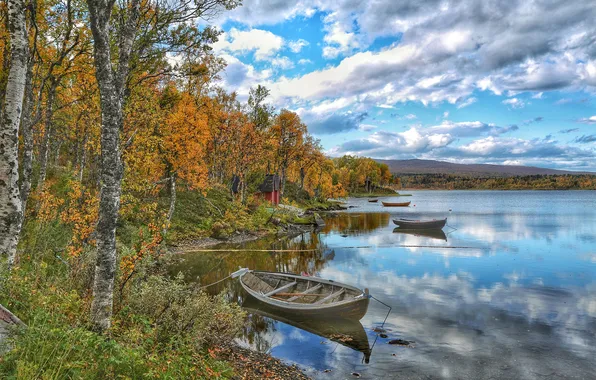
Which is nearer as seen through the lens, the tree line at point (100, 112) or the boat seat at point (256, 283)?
the tree line at point (100, 112)

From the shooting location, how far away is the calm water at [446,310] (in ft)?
38.4

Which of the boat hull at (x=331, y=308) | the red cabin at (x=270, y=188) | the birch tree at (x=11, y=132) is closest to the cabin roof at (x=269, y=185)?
the red cabin at (x=270, y=188)

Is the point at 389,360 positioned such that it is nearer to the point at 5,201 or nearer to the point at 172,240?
the point at 5,201

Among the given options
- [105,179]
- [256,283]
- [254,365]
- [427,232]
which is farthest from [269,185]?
[105,179]

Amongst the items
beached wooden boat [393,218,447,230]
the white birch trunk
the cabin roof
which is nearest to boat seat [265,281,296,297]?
the white birch trunk

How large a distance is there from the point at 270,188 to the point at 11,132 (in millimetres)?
53156

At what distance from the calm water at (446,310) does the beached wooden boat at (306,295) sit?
588 millimetres

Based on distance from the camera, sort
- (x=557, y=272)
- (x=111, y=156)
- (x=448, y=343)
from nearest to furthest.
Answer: (x=111, y=156) < (x=448, y=343) < (x=557, y=272)

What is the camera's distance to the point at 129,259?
356 inches

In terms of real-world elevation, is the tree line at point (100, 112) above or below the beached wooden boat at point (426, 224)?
above

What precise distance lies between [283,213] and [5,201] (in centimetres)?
4356

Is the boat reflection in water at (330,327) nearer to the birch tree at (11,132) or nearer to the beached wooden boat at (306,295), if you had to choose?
the beached wooden boat at (306,295)

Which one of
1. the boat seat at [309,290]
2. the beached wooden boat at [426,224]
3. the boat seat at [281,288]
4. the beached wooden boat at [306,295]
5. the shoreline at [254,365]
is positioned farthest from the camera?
the beached wooden boat at [426,224]

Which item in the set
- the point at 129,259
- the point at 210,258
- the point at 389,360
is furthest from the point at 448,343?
the point at 210,258
